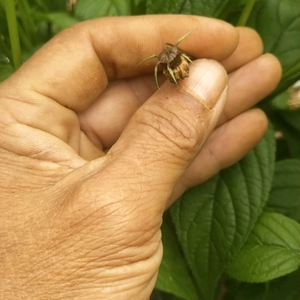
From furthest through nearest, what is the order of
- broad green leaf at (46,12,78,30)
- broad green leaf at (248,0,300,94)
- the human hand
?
broad green leaf at (248,0,300,94) < broad green leaf at (46,12,78,30) < the human hand

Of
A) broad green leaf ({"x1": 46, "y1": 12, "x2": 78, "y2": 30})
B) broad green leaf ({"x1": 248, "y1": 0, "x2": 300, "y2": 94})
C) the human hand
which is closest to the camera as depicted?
the human hand

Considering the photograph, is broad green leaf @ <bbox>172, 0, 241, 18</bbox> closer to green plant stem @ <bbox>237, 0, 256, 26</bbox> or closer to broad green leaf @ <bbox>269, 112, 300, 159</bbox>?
green plant stem @ <bbox>237, 0, 256, 26</bbox>

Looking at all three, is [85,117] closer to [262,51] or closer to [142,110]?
[142,110]

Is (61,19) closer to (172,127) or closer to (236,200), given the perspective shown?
(172,127)

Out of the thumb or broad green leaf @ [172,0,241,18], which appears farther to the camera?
broad green leaf @ [172,0,241,18]

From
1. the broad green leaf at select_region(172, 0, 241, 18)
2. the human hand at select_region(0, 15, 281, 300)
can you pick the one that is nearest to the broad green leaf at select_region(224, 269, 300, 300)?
the human hand at select_region(0, 15, 281, 300)

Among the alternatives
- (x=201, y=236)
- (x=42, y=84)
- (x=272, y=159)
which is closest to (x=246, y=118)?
(x=272, y=159)

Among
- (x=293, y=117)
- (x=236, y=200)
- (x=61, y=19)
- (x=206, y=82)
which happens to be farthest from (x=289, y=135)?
(x=61, y=19)

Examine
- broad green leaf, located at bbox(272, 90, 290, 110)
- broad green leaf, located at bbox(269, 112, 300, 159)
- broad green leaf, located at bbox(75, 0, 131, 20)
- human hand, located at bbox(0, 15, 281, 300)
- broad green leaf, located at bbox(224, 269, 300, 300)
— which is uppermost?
broad green leaf, located at bbox(75, 0, 131, 20)

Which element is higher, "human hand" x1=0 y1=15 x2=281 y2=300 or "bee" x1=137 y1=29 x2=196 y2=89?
"bee" x1=137 y1=29 x2=196 y2=89
